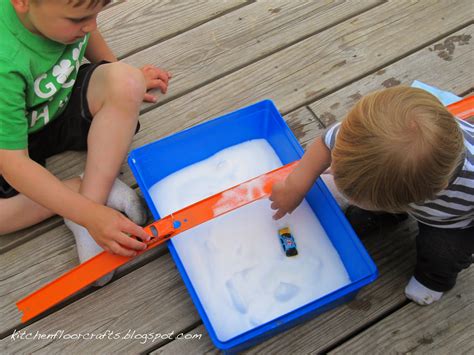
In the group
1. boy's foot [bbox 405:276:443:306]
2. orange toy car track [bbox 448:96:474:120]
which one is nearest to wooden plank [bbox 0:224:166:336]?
boy's foot [bbox 405:276:443:306]

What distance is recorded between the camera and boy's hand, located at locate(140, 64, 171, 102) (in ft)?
3.80

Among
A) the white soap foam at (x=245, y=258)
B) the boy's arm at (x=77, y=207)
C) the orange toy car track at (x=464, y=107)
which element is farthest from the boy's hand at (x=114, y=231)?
the orange toy car track at (x=464, y=107)

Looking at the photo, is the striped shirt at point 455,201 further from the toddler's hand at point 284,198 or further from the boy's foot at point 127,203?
the boy's foot at point 127,203

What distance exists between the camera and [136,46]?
126 centimetres

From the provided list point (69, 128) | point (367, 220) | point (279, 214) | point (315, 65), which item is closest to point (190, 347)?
point (279, 214)

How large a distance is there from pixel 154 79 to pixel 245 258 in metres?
0.49

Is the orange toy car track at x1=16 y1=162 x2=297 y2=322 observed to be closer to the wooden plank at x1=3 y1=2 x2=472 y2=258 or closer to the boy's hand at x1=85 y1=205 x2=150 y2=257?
the boy's hand at x1=85 y1=205 x2=150 y2=257

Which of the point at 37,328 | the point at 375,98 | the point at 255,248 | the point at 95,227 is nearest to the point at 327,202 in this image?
the point at 255,248

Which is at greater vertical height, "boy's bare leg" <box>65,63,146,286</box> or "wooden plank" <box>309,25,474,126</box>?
"boy's bare leg" <box>65,63,146,286</box>

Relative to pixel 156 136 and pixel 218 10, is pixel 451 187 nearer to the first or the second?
pixel 156 136

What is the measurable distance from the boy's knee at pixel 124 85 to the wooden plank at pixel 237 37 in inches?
7.4

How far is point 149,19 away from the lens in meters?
1.30

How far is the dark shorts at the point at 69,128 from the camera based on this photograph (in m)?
1.01

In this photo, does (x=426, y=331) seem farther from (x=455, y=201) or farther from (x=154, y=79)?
(x=154, y=79)
